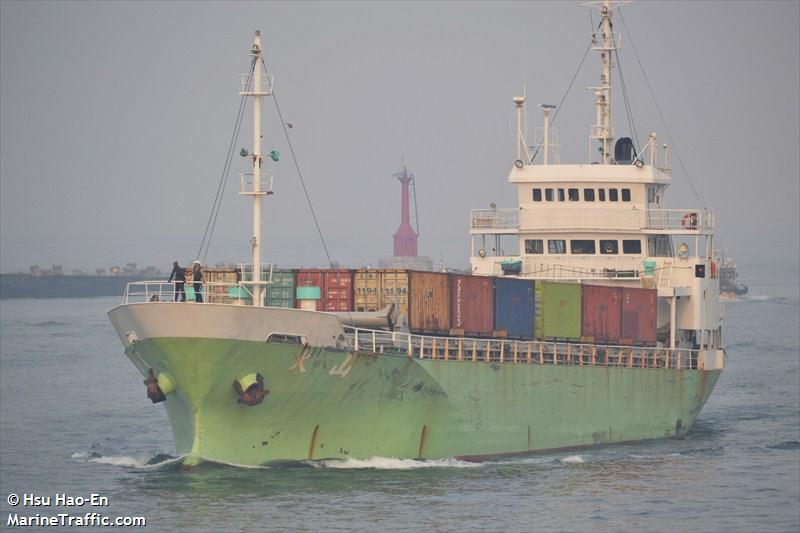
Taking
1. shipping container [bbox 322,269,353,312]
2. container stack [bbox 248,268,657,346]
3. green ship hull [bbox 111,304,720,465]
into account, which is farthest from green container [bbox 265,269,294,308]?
green ship hull [bbox 111,304,720,465]

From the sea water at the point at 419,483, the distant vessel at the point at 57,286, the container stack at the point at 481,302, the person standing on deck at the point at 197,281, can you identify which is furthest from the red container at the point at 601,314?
the distant vessel at the point at 57,286

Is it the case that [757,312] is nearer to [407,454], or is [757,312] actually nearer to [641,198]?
[641,198]

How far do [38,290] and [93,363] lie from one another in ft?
345

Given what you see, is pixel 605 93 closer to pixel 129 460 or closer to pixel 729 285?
pixel 129 460

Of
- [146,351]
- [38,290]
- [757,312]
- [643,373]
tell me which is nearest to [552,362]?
[643,373]

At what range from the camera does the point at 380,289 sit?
39.6 metres

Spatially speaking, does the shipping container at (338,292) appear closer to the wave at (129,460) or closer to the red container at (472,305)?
the red container at (472,305)

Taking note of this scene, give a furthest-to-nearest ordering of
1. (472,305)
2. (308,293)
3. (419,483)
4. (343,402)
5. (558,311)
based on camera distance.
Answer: (558,311)
(472,305)
(308,293)
(343,402)
(419,483)

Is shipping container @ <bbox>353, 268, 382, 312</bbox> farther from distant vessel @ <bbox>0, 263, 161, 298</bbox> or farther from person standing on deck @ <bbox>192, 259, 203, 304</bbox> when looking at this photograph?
distant vessel @ <bbox>0, 263, 161, 298</bbox>

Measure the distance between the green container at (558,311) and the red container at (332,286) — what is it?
21.5 ft

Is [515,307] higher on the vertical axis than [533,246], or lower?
lower

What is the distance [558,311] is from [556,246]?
7.45 metres

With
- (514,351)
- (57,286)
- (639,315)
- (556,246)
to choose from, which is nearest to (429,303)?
(514,351)

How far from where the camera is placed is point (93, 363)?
7625 centimetres
